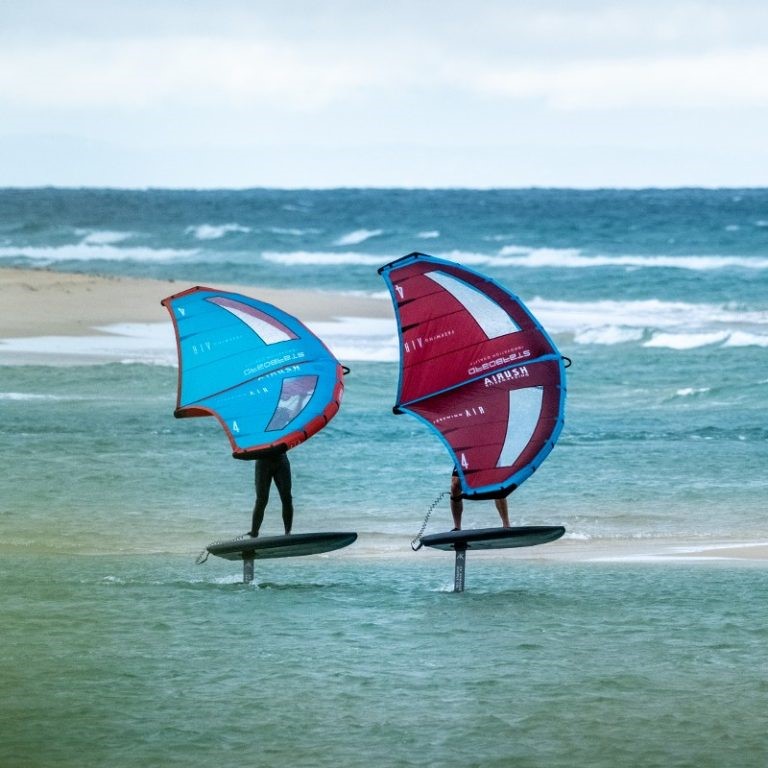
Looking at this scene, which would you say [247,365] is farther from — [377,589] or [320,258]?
[320,258]

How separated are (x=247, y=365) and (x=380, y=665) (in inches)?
172

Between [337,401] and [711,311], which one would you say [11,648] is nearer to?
[337,401]

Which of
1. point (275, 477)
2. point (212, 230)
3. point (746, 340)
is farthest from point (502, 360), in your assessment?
point (212, 230)

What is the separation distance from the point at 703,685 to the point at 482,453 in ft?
12.6

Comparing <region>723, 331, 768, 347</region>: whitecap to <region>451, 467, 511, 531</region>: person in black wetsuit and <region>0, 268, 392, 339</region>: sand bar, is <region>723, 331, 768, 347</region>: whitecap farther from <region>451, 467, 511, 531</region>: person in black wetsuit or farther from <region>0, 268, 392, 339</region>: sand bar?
<region>451, 467, 511, 531</region>: person in black wetsuit

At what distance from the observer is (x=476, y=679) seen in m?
11.2

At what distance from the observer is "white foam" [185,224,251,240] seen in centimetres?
8819

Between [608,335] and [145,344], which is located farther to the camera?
[608,335]

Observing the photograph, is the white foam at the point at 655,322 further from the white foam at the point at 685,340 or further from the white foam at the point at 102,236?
the white foam at the point at 102,236

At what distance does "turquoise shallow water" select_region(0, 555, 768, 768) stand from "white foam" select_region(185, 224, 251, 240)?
240ft

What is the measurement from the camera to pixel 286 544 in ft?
45.5

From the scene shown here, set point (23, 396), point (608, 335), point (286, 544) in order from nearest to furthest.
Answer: point (286, 544) → point (23, 396) → point (608, 335)

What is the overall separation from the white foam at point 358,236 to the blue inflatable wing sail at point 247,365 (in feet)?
229

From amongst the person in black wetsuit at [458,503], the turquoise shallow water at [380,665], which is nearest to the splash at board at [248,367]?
the person in black wetsuit at [458,503]
